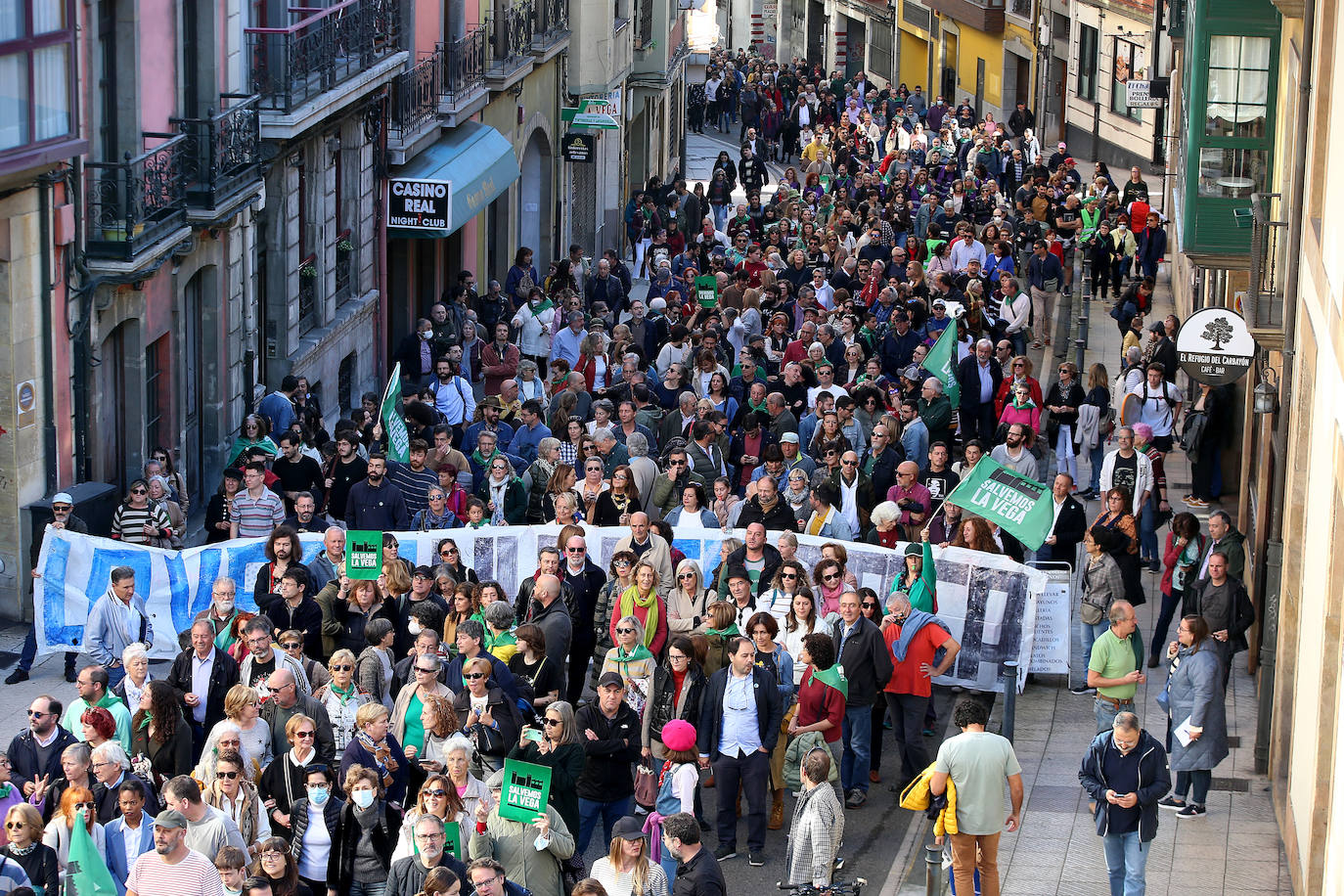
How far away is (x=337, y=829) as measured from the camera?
11.9 metres

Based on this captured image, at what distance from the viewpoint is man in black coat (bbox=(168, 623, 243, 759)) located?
14.0 meters

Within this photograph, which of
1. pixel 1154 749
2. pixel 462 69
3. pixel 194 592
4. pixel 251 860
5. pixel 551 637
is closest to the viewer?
pixel 251 860

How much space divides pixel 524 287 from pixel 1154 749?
1872 centimetres

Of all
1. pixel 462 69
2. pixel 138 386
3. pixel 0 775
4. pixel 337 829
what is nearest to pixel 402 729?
pixel 337 829

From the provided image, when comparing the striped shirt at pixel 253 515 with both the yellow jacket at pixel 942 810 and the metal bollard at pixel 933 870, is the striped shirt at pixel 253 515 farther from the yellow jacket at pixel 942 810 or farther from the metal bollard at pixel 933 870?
the metal bollard at pixel 933 870

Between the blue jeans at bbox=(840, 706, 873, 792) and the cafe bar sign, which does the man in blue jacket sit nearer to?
the blue jeans at bbox=(840, 706, 873, 792)

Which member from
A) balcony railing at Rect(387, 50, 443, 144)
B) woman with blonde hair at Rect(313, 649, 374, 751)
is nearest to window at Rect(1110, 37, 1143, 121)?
balcony railing at Rect(387, 50, 443, 144)

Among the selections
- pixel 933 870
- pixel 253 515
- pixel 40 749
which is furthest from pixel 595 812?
pixel 253 515

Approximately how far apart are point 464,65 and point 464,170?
8.16 feet

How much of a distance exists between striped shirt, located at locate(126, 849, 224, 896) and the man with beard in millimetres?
7244

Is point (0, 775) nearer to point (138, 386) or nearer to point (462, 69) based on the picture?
point (138, 386)

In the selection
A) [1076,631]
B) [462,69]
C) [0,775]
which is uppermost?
[462,69]

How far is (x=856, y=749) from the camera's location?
15.3 meters

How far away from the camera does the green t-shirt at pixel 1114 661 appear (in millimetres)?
15281
